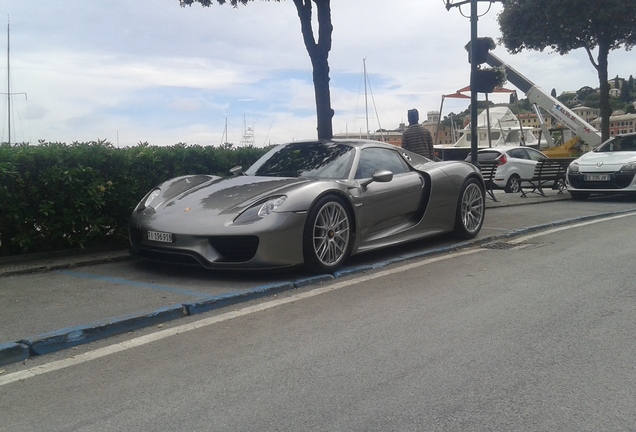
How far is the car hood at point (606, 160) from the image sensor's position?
13.7 meters

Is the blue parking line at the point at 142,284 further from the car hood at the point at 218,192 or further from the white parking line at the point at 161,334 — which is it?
the car hood at the point at 218,192

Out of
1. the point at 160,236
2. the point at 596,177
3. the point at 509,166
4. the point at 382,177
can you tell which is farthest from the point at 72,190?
the point at 509,166

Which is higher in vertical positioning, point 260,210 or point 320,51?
point 320,51

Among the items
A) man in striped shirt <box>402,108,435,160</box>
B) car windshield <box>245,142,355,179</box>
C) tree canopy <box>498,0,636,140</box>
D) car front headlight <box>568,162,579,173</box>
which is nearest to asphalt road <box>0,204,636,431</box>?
car windshield <box>245,142,355,179</box>

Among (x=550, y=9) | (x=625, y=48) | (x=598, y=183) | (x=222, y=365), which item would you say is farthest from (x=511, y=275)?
(x=625, y=48)

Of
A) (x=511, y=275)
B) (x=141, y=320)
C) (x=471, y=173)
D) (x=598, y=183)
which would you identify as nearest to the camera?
(x=141, y=320)

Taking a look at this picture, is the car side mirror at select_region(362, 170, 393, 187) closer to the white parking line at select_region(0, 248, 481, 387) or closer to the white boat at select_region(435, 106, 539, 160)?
the white parking line at select_region(0, 248, 481, 387)

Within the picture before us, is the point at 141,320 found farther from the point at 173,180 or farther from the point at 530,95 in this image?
the point at 530,95

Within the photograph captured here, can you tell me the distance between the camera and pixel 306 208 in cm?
572

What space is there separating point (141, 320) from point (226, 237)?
Result: 4.19 ft

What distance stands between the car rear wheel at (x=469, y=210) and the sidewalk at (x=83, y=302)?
6.97ft

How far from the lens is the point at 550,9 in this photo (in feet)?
76.7

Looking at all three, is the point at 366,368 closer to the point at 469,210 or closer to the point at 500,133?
the point at 469,210

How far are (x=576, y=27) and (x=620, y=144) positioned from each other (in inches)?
387
